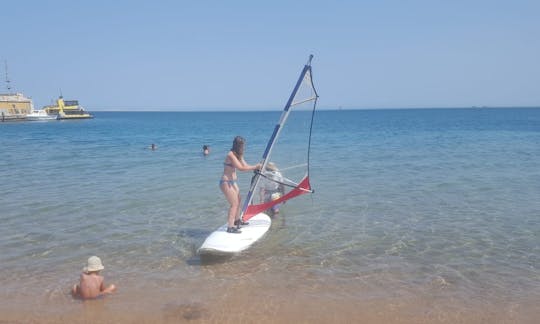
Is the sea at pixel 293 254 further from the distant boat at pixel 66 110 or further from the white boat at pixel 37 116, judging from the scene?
the distant boat at pixel 66 110

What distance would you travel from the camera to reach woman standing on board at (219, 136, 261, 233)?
8195 millimetres

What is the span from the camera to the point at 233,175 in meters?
8.54

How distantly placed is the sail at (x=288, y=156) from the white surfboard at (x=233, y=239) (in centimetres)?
36

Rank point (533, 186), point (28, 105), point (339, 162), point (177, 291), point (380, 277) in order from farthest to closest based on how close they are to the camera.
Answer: point (28, 105), point (339, 162), point (533, 186), point (380, 277), point (177, 291)

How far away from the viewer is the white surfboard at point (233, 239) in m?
7.88

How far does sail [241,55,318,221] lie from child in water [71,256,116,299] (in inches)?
134

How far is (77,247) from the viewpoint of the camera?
8.78 metres

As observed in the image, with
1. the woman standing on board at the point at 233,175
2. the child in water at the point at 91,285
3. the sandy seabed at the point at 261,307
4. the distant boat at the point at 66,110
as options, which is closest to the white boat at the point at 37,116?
the distant boat at the point at 66,110

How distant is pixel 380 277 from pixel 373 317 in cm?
140

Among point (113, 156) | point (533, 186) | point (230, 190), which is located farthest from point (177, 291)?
point (113, 156)

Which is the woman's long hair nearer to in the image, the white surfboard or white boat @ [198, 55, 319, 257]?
white boat @ [198, 55, 319, 257]

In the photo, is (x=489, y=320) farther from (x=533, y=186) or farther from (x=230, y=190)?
(x=533, y=186)

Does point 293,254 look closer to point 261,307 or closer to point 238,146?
point 261,307

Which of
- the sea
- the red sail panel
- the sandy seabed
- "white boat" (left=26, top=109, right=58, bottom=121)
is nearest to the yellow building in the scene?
A: "white boat" (left=26, top=109, right=58, bottom=121)
